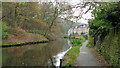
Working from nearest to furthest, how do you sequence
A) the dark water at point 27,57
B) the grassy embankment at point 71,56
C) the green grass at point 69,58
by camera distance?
the green grass at point 69,58
the grassy embankment at point 71,56
the dark water at point 27,57

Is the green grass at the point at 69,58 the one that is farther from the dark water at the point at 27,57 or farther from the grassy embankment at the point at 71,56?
the dark water at the point at 27,57

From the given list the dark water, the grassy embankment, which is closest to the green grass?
the grassy embankment

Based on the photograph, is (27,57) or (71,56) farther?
(27,57)

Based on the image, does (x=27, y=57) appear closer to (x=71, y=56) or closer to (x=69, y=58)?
(x=71, y=56)

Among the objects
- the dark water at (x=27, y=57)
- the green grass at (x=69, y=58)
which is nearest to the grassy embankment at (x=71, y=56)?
the green grass at (x=69, y=58)

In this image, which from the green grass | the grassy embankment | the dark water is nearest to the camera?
the green grass

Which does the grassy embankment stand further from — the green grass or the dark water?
the dark water

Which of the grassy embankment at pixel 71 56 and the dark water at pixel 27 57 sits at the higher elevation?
the grassy embankment at pixel 71 56

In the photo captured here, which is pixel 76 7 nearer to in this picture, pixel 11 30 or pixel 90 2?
pixel 90 2

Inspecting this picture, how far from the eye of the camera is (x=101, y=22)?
A: 293 inches

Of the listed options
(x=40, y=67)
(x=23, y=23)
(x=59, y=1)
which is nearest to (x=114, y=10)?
(x=59, y=1)

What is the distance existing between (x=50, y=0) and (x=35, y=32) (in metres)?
28.9

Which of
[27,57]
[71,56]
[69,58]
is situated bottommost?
[27,57]

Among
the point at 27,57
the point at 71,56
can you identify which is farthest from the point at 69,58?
the point at 27,57
